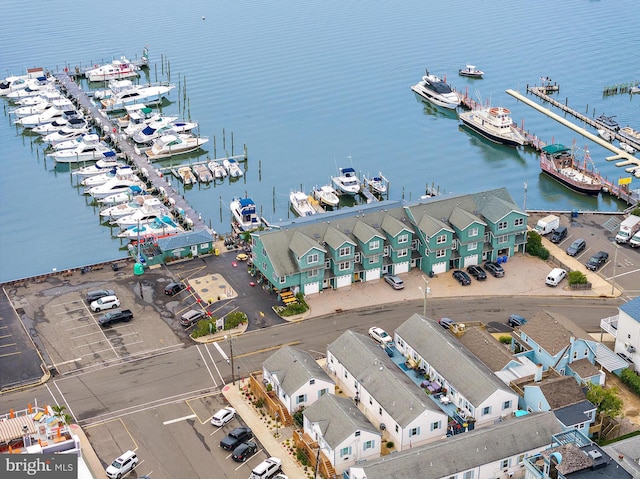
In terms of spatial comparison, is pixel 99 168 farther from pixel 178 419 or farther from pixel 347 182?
pixel 178 419

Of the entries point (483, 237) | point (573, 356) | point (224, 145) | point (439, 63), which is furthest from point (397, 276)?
point (439, 63)

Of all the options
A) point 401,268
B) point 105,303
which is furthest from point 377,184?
point 105,303

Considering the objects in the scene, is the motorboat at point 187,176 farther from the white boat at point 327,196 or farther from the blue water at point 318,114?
the white boat at point 327,196

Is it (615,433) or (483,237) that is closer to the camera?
(615,433)

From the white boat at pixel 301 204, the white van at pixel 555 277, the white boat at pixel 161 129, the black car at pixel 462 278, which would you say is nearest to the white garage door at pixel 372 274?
the black car at pixel 462 278

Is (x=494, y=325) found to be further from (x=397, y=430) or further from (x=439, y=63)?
(x=439, y=63)

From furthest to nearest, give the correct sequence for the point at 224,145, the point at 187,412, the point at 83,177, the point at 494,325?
the point at 224,145 → the point at 83,177 → the point at 494,325 → the point at 187,412

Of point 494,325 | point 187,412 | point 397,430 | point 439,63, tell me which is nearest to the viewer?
point 397,430
